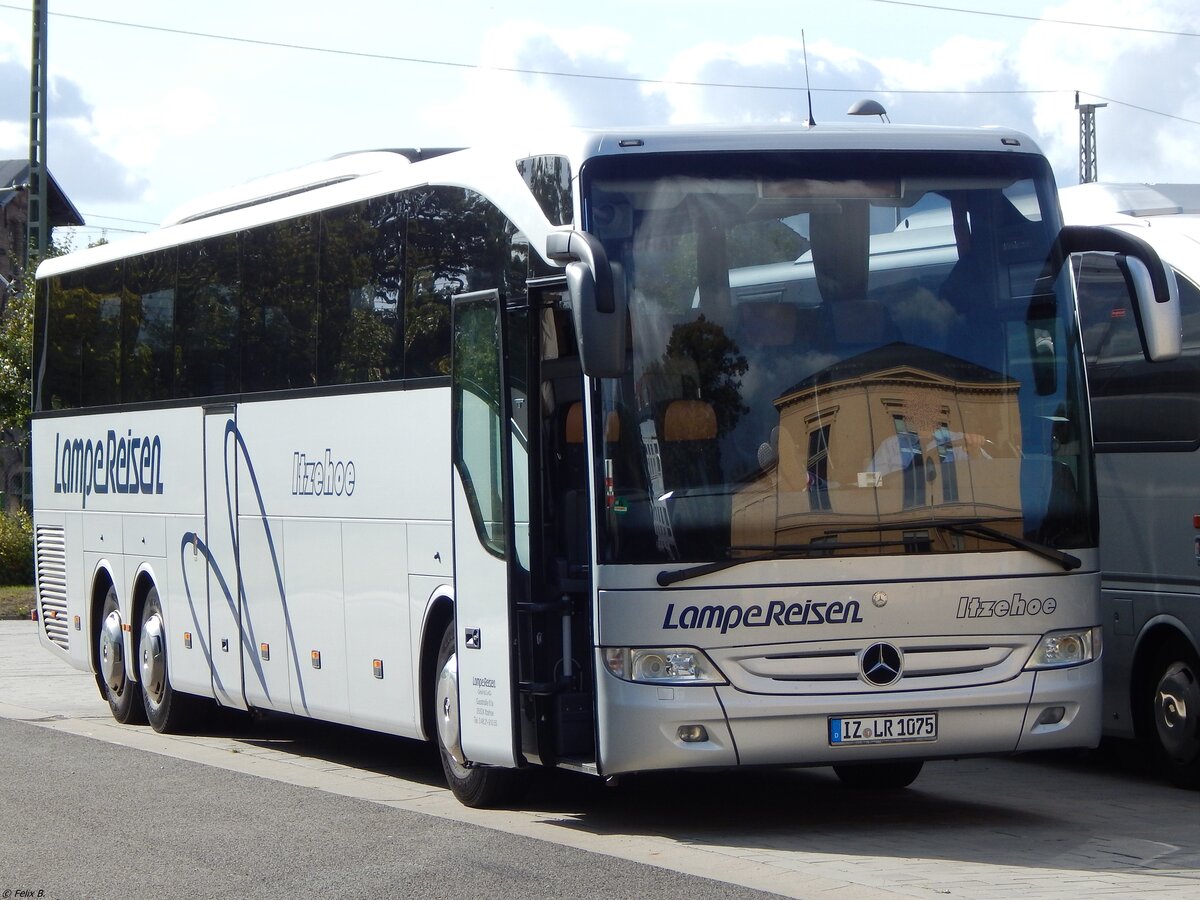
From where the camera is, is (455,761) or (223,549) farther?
(223,549)

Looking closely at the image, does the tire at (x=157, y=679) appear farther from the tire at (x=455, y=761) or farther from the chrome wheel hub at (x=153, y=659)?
the tire at (x=455, y=761)

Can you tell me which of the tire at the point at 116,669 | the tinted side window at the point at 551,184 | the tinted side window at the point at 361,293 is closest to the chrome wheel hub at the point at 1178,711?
the tinted side window at the point at 551,184

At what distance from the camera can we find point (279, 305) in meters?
13.1

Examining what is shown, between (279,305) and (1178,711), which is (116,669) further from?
(1178,711)

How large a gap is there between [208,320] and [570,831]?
5926 millimetres

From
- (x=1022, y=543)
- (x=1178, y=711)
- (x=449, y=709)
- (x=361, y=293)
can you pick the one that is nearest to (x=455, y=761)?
(x=449, y=709)

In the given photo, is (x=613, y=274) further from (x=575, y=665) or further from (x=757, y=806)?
(x=757, y=806)

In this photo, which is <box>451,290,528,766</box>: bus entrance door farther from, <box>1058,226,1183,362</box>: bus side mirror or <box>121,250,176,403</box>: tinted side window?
<box>121,250,176,403</box>: tinted side window

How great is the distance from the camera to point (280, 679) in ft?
43.0

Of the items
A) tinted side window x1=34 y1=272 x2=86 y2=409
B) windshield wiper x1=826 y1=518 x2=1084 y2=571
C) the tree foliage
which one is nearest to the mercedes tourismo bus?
windshield wiper x1=826 y1=518 x2=1084 y2=571

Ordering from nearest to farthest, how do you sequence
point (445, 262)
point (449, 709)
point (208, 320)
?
point (449, 709), point (445, 262), point (208, 320)

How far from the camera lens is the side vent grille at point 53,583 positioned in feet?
56.3

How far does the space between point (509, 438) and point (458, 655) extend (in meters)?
1.27

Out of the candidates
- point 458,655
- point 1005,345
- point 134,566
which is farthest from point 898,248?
point 134,566
